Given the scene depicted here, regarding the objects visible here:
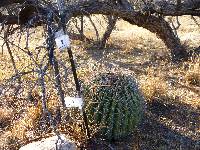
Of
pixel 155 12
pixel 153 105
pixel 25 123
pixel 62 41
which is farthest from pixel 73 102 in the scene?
pixel 155 12

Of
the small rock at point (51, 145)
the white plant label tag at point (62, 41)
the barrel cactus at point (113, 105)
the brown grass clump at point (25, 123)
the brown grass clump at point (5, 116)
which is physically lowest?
the brown grass clump at point (5, 116)

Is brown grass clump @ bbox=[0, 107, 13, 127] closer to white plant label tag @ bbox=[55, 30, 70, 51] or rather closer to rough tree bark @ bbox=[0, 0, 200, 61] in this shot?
rough tree bark @ bbox=[0, 0, 200, 61]

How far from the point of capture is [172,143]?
5.41 m

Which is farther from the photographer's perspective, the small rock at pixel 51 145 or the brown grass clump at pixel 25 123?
the brown grass clump at pixel 25 123

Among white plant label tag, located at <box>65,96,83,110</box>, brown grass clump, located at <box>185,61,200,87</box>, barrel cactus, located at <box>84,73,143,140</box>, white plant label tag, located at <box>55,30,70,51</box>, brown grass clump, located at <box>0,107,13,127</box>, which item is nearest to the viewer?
white plant label tag, located at <box>55,30,70,51</box>

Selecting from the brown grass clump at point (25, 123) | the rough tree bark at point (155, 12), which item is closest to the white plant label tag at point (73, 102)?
the brown grass clump at point (25, 123)

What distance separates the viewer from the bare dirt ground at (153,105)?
541 centimetres

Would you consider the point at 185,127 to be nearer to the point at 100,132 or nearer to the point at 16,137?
the point at 100,132

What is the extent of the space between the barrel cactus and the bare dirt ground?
191 mm

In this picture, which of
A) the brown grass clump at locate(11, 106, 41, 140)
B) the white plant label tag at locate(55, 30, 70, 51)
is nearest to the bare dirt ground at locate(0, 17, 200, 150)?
the brown grass clump at locate(11, 106, 41, 140)

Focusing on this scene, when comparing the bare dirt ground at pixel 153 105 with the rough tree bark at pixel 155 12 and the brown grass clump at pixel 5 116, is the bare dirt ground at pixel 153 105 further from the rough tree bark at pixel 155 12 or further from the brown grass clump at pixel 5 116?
the rough tree bark at pixel 155 12

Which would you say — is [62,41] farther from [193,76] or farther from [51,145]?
[193,76]

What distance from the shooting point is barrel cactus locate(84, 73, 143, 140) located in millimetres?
5117

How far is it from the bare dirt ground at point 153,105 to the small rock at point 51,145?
41 cm
